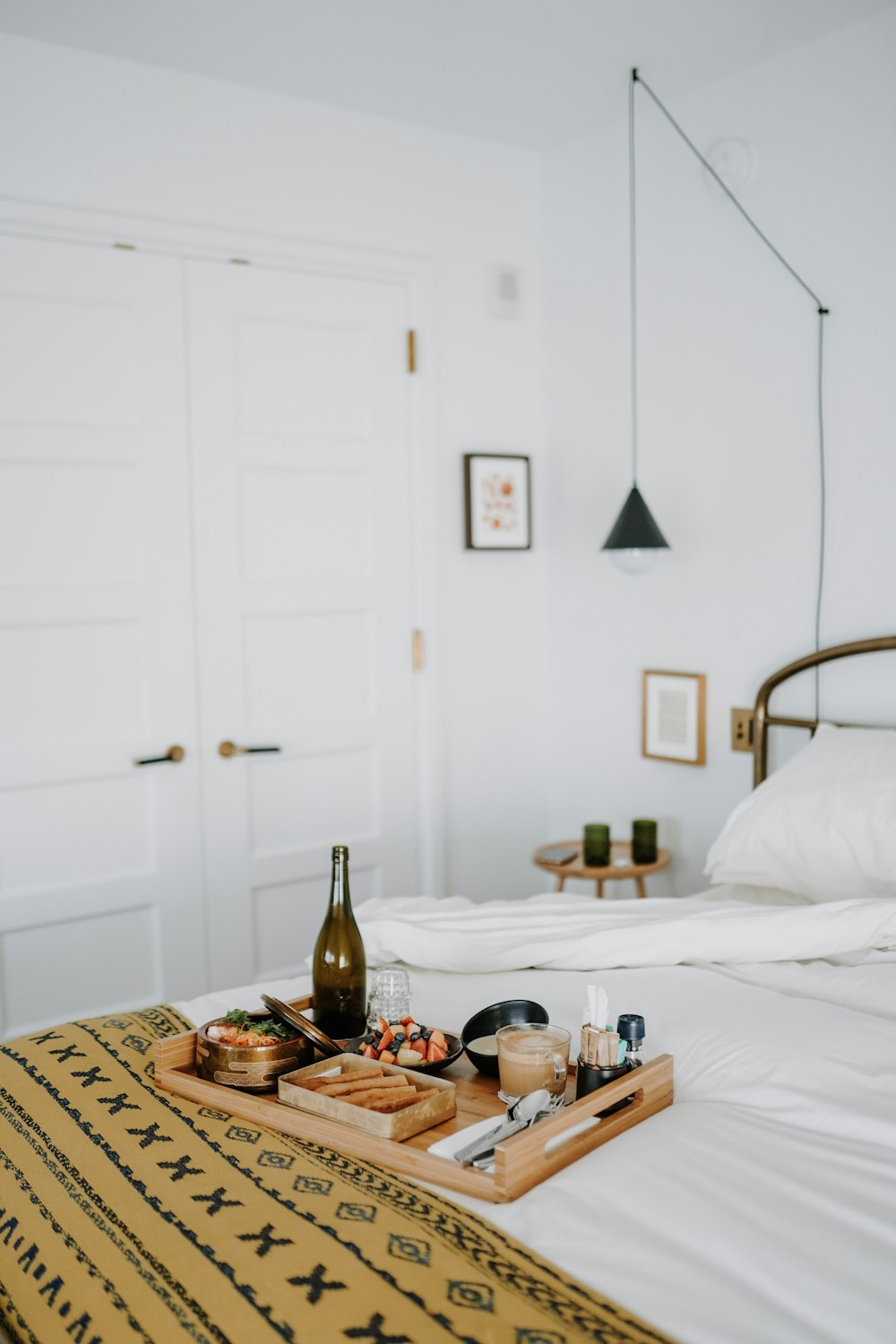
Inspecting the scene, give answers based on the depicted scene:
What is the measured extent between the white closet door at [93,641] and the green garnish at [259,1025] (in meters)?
1.40

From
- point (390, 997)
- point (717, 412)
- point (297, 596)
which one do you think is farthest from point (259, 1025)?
point (717, 412)

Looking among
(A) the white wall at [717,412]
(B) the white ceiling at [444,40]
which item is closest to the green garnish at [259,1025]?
(A) the white wall at [717,412]

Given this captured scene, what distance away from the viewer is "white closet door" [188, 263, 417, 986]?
10.5 feet

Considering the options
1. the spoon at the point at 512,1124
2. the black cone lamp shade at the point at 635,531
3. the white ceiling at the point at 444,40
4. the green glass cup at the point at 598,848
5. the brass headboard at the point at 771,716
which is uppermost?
the white ceiling at the point at 444,40

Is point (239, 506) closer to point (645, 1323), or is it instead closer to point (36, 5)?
point (36, 5)

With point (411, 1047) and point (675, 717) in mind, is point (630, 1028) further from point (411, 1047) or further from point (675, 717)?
point (675, 717)

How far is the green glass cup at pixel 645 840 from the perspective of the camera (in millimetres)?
3139

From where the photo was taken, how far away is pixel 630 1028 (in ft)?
5.11

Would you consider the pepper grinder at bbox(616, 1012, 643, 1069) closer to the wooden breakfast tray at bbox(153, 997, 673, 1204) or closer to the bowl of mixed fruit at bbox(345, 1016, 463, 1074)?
the wooden breakfast tray at bbox(153, 997, 673, 1204)

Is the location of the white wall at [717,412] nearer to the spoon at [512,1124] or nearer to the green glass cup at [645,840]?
the green glass cup at [645,840]

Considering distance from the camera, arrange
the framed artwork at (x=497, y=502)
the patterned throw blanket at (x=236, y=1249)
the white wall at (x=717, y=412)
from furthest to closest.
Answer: the framed artwork at (x=497, y=502) < the white wall at (x=717, y=412) < the patterned throw blanket at (x=236, y=1249)

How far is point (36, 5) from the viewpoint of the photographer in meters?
2.62

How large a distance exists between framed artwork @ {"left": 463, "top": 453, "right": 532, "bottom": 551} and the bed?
1.81 metres

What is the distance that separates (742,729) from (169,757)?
62.6 inches
